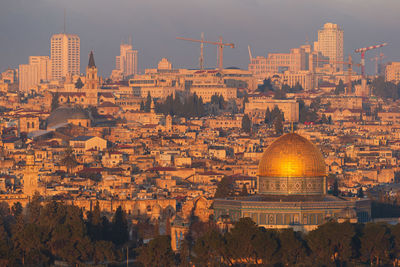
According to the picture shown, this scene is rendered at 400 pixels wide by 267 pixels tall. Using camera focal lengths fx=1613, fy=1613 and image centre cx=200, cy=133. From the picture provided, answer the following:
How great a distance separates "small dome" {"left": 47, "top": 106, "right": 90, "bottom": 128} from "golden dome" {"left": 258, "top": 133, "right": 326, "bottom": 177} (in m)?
75.0

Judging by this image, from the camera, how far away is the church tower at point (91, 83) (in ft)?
529

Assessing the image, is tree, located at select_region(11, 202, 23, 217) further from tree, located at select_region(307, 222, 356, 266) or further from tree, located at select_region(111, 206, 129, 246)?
tree, located at select_region(307, 222, 356, 266)

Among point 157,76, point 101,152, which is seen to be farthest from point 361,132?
point 157,76

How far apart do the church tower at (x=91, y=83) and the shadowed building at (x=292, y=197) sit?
97738 mm

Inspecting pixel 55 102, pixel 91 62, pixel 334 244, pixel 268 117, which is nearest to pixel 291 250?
pixel 334 244

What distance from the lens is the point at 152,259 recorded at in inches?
2255

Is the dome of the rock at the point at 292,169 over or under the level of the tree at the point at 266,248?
over

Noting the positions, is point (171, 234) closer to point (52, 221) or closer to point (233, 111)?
point (52, 221)

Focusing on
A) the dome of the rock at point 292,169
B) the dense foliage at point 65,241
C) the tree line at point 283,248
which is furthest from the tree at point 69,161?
the tree line at point 283,248

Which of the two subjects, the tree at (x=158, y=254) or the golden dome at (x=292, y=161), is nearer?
the tree at (x=158, y=254)

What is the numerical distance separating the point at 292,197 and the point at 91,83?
106 metres

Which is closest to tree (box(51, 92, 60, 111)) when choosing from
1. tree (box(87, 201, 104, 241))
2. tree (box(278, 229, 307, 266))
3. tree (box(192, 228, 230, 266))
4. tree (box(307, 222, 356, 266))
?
tree (box(87, 201, 104, 241))

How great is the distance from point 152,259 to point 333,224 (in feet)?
22.0

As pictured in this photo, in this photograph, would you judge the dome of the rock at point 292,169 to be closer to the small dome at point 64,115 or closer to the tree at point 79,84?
the small dome at point 64,115
